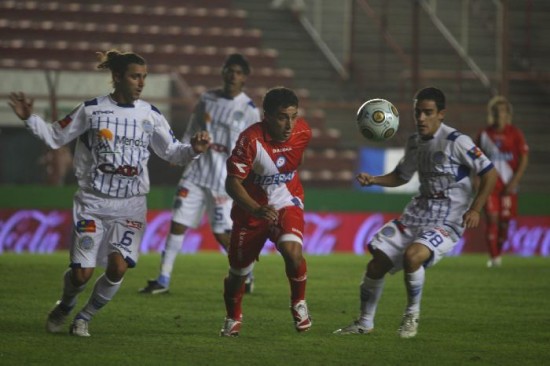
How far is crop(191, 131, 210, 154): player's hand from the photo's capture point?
819 cm

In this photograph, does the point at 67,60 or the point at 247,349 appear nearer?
the point at 247,349

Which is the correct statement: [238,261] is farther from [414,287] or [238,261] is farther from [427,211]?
[427,211]

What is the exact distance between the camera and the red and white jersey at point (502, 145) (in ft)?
53.2

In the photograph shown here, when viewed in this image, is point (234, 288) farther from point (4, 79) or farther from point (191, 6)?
point (191, 6)

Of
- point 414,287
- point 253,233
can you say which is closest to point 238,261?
point 253,233

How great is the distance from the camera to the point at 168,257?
11.9 m

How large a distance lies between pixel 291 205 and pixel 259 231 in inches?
11.8

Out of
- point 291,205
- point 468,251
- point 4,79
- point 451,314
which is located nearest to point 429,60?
point 468,251

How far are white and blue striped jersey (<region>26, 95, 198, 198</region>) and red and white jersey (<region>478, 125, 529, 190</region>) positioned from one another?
8441 millimetres

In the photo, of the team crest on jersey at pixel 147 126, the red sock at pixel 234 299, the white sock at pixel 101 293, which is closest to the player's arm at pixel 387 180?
the red sock at pixel 234 299

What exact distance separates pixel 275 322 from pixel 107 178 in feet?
6.34

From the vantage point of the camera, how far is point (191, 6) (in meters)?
25.7

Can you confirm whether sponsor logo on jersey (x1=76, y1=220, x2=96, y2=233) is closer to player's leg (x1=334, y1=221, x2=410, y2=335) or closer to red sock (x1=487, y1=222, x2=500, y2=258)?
player's leg (x1=334, y1=221, x2=410, y2=335)

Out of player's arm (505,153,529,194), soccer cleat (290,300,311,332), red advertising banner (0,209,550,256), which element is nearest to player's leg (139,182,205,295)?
soccer cleat (290,300,311,332)
